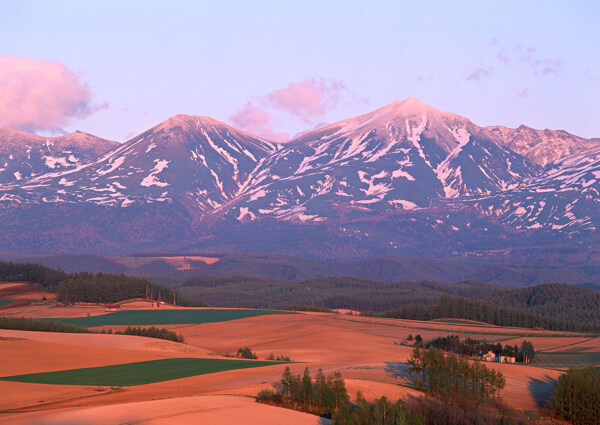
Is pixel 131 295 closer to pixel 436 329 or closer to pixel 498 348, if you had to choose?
pixel 436 329

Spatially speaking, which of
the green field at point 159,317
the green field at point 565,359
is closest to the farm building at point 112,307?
the green field at point 159,317

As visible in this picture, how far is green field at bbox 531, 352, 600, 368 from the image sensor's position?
99.3 m

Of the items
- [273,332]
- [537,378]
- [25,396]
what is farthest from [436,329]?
[25,396]

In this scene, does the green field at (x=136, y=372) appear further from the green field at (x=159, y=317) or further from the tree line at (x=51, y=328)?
the green field at (x=159, y=317)

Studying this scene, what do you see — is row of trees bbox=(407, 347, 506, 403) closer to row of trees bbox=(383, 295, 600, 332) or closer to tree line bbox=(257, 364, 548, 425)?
tree line bbox=(257, 364, 548, 425)

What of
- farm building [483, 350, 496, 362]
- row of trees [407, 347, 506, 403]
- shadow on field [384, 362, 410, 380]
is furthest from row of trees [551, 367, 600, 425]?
farm building [483, 350, 496, 362]

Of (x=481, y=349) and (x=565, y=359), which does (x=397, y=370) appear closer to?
(x=481, y=349)

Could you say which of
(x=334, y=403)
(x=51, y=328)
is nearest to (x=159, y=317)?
(x=51, y=328)

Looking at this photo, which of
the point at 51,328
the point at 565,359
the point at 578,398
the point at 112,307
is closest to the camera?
the point at 578,398

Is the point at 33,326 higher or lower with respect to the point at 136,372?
higher

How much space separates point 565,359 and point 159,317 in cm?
7944

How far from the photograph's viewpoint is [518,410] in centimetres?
5319

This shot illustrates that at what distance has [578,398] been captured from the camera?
5369cm

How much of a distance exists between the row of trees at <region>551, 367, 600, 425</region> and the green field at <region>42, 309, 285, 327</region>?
297ft
